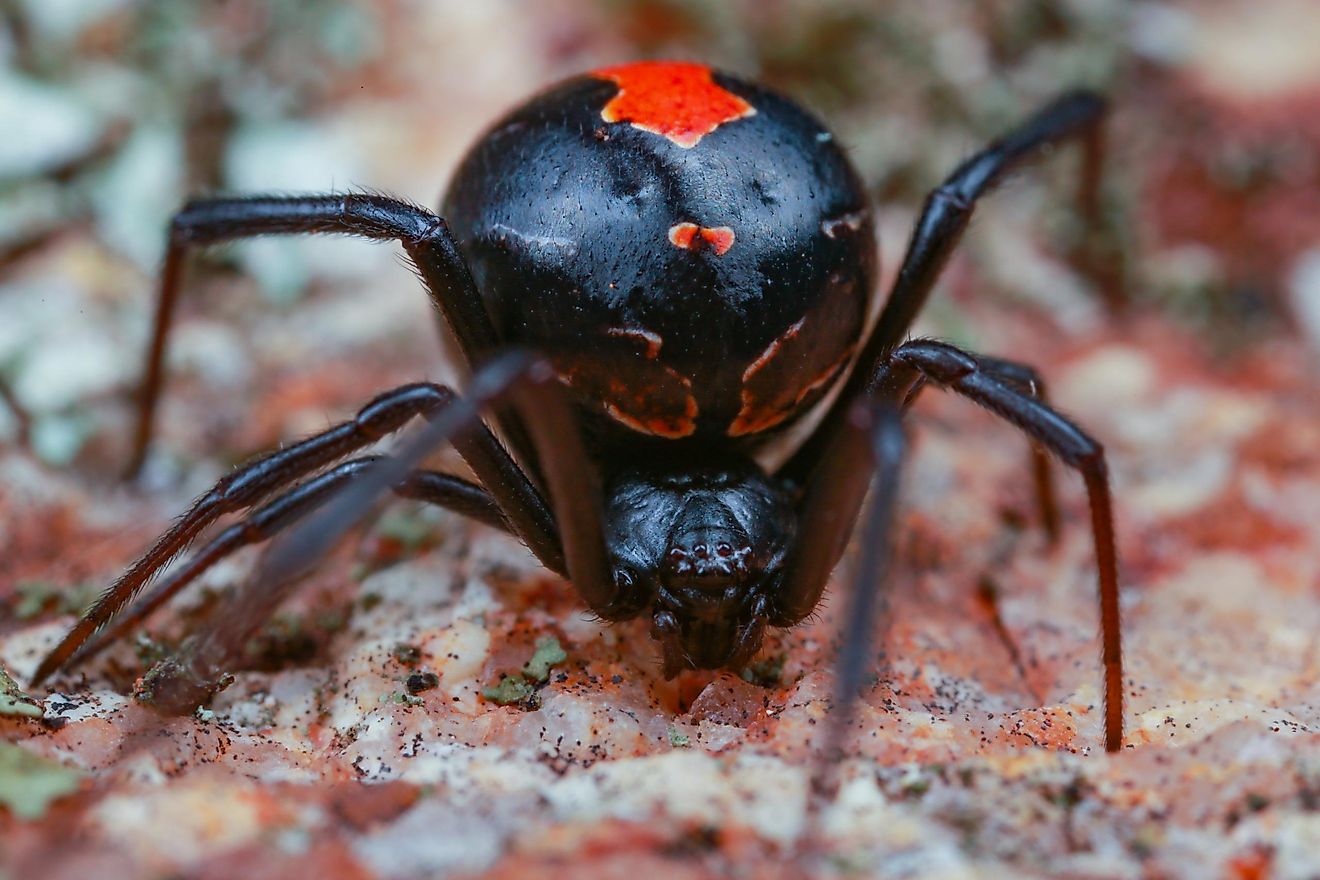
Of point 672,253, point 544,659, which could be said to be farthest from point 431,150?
point 544,659

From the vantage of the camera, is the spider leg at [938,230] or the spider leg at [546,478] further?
the spider leg at [938,230]

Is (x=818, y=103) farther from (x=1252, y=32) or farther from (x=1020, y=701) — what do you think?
(x=1020, y=701)

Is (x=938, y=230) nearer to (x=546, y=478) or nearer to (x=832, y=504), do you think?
(x=832, y=504)

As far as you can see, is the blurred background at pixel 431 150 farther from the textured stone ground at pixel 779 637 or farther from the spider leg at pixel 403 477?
the spider leg at pixel 403 477

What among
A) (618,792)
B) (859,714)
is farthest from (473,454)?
(859,714)

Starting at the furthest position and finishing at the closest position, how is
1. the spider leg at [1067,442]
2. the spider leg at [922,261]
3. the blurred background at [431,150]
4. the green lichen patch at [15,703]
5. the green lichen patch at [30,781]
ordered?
the blurred background at [431,150] < the spider leg at [922,261] < the spider leg at [1067,442] < the green lichen patch at [15,703] < the green lichen patch at [30,781]

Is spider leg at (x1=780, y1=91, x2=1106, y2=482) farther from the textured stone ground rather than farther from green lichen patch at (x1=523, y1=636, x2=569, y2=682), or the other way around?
green lichen patch at (x1=523, y1=636, x2=569, y2=682)

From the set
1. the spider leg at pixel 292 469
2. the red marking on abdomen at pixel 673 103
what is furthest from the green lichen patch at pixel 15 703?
the red marking on abdomen at pixel 673 103
